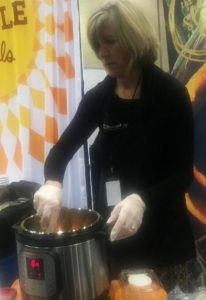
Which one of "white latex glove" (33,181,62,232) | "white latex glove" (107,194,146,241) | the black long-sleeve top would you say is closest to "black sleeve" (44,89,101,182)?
the black long-sleeve top

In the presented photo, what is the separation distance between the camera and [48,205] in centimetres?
105

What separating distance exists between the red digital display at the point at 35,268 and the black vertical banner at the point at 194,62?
1.12m

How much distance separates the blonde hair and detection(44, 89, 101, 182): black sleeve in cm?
20

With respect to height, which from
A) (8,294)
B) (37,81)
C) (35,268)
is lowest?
(8,294)

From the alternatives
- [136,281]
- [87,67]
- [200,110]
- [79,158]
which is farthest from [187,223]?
[87,67]

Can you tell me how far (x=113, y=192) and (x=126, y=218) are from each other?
348mm

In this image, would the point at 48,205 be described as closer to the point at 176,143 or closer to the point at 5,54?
the point at 176,143

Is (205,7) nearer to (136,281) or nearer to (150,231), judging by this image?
(150,231)

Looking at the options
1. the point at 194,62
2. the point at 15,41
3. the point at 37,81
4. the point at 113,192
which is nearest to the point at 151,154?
the point at 113,192

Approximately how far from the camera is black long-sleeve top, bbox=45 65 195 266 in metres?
1.11

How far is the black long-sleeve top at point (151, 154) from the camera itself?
1108 mm

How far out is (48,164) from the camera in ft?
4.16

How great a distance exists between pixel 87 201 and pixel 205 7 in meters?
1.07

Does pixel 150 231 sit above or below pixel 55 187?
below
